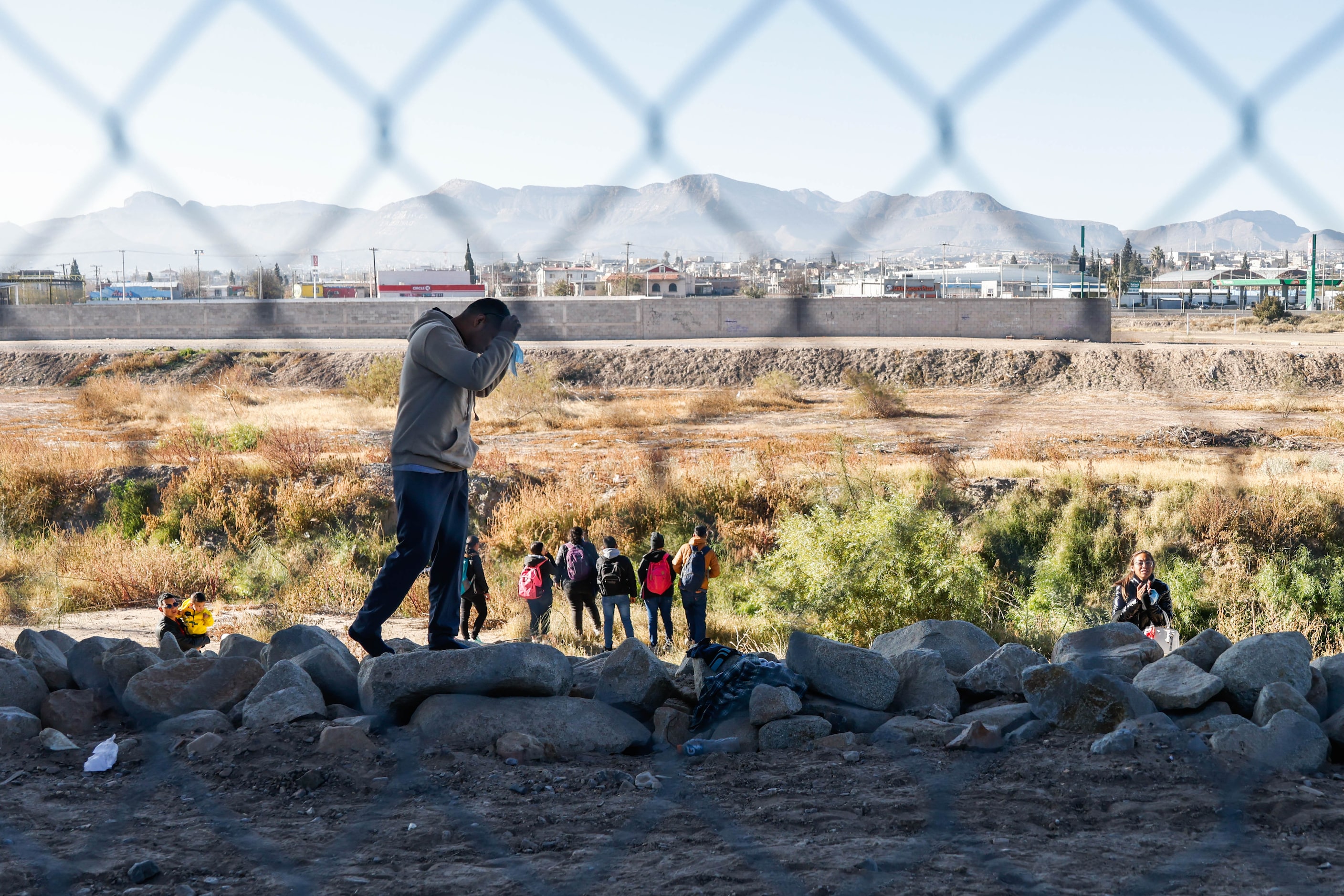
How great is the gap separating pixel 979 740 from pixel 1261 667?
1.09 metres

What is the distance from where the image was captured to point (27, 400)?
33.1 metres

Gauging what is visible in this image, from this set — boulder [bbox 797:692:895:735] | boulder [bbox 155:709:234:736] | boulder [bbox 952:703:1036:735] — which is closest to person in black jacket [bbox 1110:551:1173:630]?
boulder [bbox 952:703:1036:735]

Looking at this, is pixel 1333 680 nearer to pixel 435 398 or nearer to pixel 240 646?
pixel 435 398

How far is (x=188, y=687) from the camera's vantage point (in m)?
3.58

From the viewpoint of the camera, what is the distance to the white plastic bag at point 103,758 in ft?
10.0

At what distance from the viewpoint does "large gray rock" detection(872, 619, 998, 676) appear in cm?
457

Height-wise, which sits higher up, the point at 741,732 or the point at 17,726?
the point at 17,726

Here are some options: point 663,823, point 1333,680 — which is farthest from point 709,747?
point 1333,680

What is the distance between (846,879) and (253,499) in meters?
16.4

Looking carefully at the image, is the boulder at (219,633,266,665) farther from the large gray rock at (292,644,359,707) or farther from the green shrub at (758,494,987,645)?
the green shrub at (758,494,987,645)

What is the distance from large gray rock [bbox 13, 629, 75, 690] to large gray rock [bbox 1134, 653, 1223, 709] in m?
3.80

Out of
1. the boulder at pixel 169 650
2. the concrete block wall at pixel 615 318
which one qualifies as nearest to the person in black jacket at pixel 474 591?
the concrete block wall at pixel 615 318

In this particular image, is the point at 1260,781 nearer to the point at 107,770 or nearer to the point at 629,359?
the point at 107,770

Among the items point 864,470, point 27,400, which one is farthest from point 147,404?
point 864,470
